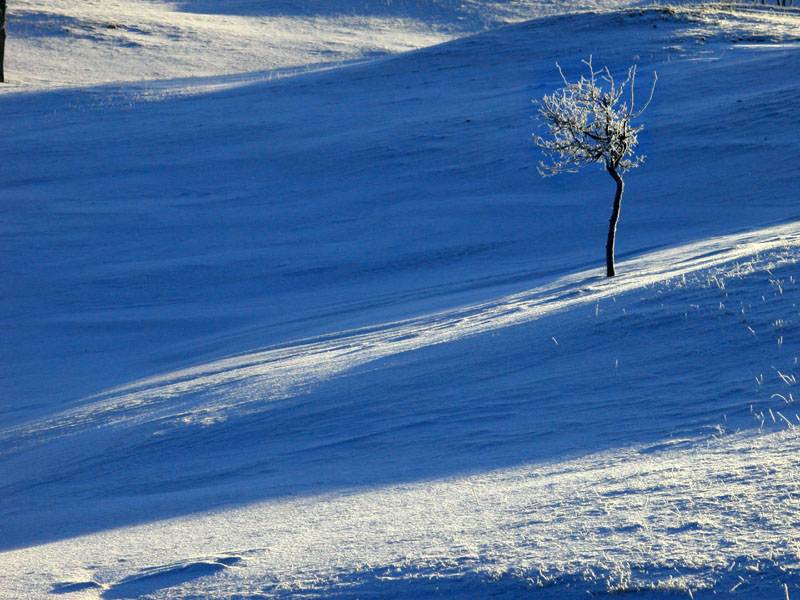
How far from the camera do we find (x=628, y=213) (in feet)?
61.6

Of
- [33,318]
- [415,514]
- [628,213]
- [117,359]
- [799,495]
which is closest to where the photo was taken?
[799,495]

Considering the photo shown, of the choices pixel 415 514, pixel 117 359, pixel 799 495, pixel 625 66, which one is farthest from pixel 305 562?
pixel 625 66

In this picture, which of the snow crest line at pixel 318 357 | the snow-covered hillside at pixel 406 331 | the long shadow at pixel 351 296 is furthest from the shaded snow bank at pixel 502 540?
the snow crest line at pixel 318 357

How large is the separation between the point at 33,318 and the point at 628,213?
13.2 meters

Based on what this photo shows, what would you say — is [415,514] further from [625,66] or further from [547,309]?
[625,66]

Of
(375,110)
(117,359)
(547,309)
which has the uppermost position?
(375,110)

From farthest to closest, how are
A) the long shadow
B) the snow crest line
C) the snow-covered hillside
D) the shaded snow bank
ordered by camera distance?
the snow crest line, the long shadow, the snow-covered hillside, the shaded snow bank

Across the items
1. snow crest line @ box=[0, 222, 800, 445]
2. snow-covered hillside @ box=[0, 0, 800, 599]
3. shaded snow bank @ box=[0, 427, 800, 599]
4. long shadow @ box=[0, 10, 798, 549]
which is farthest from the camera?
snow crest line @ box=[0, 222, 800, 445]

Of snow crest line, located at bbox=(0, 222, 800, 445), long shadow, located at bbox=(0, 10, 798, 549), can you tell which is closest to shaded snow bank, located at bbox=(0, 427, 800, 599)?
long shadow, located at bbox=(0, 10, 798, 549)

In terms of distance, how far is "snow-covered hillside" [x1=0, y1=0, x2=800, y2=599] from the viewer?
14.4 feet

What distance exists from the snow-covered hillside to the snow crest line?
9cm

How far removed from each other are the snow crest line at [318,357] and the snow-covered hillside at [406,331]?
0.09 metres

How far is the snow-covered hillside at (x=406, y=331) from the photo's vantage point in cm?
440

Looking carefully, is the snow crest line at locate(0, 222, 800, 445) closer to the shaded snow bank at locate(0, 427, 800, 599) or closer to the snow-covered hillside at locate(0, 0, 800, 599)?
the snow-covered hillside at locate(0, 0, 800, 599)
